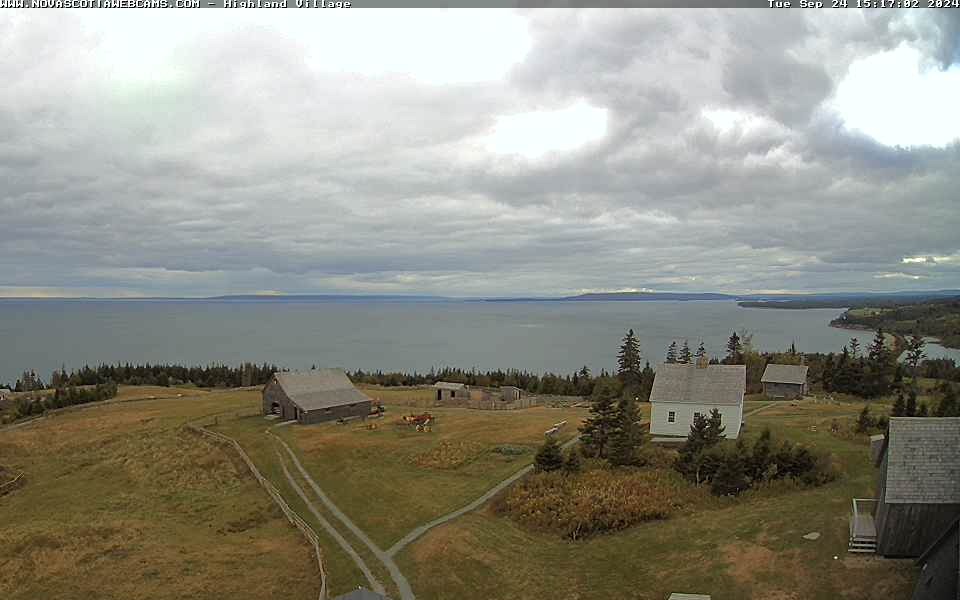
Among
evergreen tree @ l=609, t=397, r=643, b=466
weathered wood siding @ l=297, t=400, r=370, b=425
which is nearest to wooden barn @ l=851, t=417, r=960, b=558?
evergreen tree @ l=609, t=397, r=643, b=466

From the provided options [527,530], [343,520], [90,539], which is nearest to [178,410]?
[90,539]

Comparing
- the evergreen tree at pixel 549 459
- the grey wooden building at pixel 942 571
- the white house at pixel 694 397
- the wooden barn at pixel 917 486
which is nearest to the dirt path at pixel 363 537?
the evergreen tree at pixel 549 459

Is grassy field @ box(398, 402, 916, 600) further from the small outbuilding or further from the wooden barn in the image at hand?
the small outbuilding

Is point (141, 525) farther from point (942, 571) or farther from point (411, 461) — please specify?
point (942, 571)

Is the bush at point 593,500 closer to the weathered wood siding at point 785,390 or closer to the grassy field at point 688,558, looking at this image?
the grassy field at point 688,558

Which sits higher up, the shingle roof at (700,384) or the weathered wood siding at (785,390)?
the shingle roof at (700,384)
